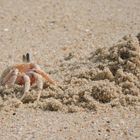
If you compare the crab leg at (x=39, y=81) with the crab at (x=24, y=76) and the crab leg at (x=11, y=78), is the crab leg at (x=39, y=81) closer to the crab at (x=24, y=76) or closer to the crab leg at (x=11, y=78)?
the crab at (x=24, y=76)

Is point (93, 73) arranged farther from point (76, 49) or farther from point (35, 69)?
point (76, 49)

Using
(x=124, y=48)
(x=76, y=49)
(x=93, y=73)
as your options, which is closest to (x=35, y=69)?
(x=93, y=73)

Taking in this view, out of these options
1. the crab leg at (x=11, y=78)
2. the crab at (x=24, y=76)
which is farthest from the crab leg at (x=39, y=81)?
the crab leg at (x=11, y=78)

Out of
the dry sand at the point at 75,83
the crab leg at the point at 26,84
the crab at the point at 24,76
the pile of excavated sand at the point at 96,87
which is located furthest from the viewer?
the crab at the point at 24,76

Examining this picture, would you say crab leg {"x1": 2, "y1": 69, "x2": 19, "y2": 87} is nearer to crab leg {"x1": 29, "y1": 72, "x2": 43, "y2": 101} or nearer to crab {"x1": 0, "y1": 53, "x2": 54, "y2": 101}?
crab {"x1": 0, "y1": 53, "x2": 54, "y2": 101}

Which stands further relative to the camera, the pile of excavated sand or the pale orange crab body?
the pale orange crab body

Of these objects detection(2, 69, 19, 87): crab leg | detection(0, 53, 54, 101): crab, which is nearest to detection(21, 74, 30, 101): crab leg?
detection(0, 53, 54, 101): crab

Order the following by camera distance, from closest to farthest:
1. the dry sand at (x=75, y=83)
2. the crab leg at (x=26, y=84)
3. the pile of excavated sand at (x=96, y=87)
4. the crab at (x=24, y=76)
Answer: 1. the dry sand at (x=75, y=83)
2. the pile of excavated sand at (x=96, y=87)
3. the crab leg at (x=26, y=84)
4. the crab at (x=24, y=76)
